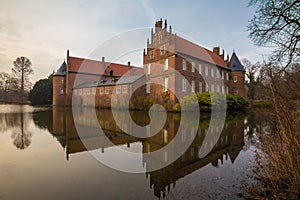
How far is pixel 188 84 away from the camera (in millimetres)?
27188

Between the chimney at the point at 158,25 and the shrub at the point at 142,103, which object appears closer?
the shrub at the point at 142,103

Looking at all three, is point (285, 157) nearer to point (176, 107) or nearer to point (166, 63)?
point (176, 107)

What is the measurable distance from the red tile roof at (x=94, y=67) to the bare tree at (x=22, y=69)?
13.4 metres

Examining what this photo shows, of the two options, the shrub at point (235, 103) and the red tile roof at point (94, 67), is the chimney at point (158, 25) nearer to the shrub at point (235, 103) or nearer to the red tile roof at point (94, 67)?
the shrub at point (235, 103)

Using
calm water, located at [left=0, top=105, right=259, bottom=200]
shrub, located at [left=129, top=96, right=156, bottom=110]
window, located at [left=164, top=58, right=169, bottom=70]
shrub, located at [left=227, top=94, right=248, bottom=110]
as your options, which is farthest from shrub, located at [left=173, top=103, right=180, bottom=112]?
calm water, located at [left=0, top=105, right=259, bottom=200]

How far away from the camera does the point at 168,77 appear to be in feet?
84.9

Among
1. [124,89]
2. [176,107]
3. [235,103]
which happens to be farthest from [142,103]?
[235,103]

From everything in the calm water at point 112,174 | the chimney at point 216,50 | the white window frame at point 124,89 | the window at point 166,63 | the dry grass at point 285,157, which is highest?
the chimney at point 216,50

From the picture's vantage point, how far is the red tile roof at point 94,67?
45625mm

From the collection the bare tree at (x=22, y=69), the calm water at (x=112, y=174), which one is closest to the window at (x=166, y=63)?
the calm water at (x=112, y=174)

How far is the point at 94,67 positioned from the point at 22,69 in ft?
63.8

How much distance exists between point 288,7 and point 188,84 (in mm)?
20160

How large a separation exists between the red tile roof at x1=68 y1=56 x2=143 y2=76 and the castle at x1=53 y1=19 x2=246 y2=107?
4.58 meters

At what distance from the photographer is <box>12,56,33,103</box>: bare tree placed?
4784 cm
